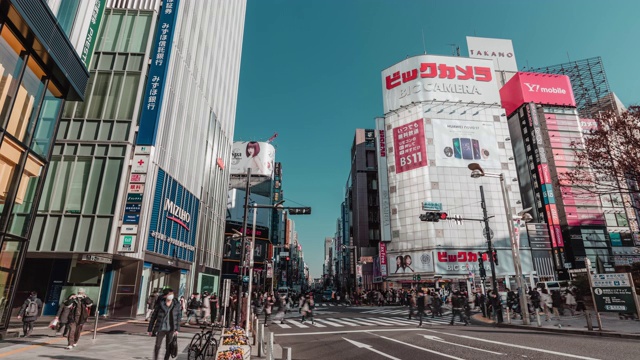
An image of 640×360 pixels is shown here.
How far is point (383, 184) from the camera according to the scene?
57.8 meters

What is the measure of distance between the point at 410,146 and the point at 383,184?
7.95 meters

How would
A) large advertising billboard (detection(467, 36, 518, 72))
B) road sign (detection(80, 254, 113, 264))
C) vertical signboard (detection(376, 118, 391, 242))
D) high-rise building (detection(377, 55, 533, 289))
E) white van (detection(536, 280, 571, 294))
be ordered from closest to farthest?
1. road sign (detection(80, 254, 113, 264))
2. white van (detection(536, 280, 571, 294))
3. high-rise building (detection(377, 55, 533, 289))
4. vertical signboard (detection(376, 118, 391, 242))
5. large advertising billboard (detection(467, 36, 518, 72))

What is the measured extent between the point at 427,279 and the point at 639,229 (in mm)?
48837

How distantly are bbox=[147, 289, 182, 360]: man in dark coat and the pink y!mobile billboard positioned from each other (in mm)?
75570

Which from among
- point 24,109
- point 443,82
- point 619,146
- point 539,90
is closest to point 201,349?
point 24,109

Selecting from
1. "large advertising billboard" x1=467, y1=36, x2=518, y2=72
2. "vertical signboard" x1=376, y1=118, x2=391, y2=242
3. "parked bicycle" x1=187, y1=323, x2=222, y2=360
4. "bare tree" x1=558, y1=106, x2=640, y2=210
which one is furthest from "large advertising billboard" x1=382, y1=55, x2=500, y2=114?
"parked bicycle" x1=187, y1=323, x2=222, y2=360

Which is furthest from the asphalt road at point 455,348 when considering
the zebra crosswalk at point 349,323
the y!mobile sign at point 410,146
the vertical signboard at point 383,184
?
the y!mobile sign at point 410,146

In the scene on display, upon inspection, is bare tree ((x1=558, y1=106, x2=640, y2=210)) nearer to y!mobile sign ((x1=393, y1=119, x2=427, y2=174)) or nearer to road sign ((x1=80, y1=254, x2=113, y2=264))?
road sign ((x1=80, y1=254, x2=113, y2=264))

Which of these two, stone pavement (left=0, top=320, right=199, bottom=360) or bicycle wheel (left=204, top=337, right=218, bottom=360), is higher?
bicycle wheel (left=204, top=337, right=218, bottom=360)

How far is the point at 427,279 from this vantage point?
48.1m

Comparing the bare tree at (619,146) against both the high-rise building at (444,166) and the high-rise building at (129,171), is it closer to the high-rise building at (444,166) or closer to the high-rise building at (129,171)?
the high-rise building at (129,171)

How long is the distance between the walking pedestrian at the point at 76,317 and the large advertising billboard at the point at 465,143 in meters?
50.8

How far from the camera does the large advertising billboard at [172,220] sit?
866 inches

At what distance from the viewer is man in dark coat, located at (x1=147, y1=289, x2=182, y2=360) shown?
7.62 metres
